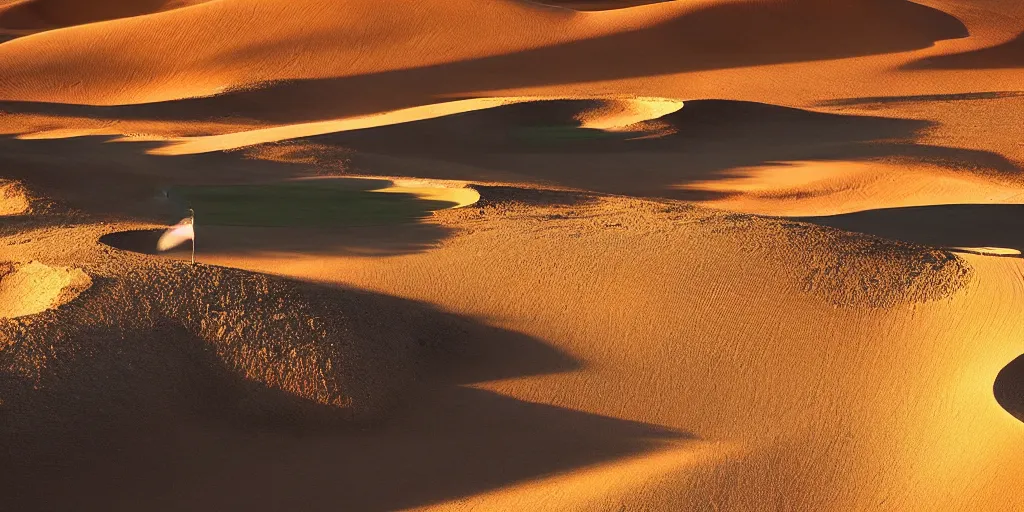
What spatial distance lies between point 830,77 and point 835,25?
333 cm

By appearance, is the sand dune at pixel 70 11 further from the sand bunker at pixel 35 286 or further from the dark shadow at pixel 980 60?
the sand bunker at pixel 35 286

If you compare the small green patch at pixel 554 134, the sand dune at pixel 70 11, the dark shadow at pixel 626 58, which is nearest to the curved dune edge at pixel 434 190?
the small green patch at pixel 554 134

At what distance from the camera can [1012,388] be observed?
19.6 feet

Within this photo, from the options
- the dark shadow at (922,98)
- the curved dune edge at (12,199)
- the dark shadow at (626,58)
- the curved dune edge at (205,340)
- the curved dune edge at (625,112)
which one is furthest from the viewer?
the dark shadow at (922,98)

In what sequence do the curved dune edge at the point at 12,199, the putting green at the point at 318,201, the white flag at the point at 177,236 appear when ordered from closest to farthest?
the white flag at the point at 177,236, the curved dune edge at the point at 12,199, the putting green at the point at 318,201

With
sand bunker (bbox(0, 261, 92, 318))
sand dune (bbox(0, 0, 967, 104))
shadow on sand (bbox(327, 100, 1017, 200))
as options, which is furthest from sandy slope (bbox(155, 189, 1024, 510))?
sand dune (bbox(0, 0, 967, 104))

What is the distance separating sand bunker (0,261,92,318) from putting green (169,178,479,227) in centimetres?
208

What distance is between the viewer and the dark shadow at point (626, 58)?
18.0 meters

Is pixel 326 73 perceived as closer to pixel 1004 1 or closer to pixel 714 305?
pixel 714 305

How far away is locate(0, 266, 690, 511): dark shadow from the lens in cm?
503

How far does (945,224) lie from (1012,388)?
4844 millimetres

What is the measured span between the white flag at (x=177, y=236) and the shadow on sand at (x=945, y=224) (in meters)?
5.97

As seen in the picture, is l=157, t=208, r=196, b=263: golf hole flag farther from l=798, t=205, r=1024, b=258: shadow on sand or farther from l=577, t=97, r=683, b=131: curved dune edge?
l=577, t=97, r=683, b=131: curved dune edge

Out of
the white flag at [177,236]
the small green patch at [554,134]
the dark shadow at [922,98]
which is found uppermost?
the white flag at [177,236]
